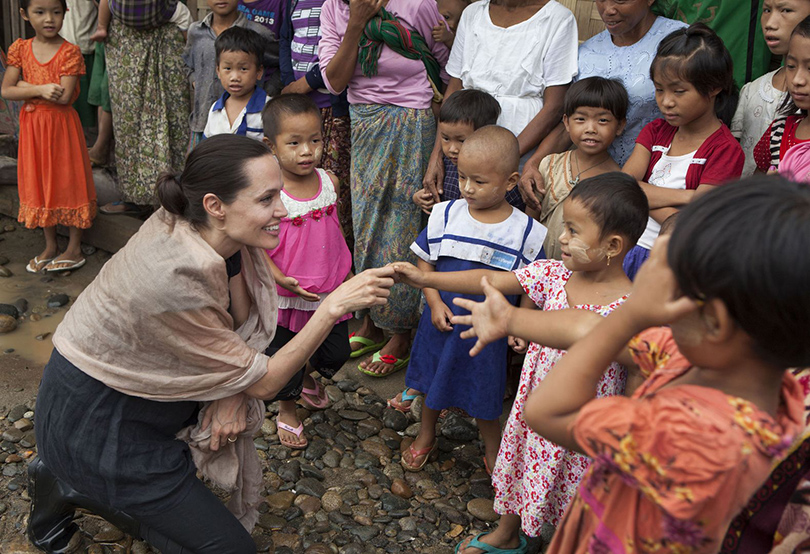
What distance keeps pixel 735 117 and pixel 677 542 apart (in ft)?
8.41

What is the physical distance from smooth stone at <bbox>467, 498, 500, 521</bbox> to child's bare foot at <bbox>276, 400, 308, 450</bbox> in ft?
2.98

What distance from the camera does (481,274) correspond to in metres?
2.71

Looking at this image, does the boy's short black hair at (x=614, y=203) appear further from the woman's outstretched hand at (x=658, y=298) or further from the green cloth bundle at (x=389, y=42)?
the green cloth bundle at (x=389, y=42)

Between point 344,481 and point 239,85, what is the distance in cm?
255

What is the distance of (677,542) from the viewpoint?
131cm

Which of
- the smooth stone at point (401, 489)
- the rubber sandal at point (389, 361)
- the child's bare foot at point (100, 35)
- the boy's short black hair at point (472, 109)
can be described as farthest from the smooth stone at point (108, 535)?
the child's bare foot at point (100, 35)

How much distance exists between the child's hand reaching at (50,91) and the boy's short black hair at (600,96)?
381 centimetres

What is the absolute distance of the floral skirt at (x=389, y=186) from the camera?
4.14 metres

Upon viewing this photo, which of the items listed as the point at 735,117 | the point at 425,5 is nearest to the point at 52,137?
the point at 425,5

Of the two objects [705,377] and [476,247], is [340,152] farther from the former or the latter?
[705,377]

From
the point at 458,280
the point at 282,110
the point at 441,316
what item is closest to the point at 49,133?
the point at 282,110

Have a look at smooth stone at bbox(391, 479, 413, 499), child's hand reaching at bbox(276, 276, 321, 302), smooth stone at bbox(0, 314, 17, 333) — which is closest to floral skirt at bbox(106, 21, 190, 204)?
smooth stone at bbox(0, 314, 17, 333)

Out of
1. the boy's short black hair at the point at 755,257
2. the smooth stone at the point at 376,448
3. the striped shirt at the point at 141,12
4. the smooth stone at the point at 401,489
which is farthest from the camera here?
the striped shirt at the point at 141,12

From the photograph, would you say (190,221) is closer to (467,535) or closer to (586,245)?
(586,245)
